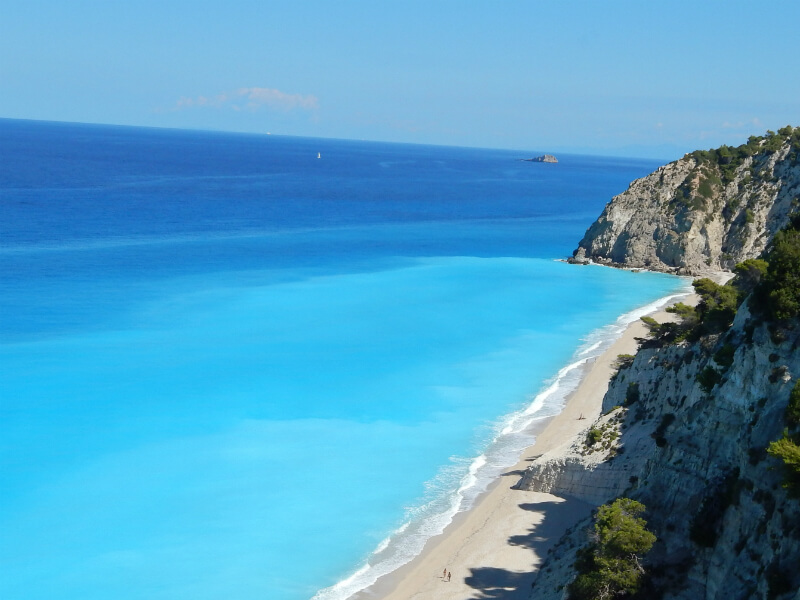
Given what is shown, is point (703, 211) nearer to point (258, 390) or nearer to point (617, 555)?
point (258, 390)

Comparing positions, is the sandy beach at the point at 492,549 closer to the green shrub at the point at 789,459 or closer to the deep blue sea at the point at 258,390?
the deep blue sea at the point at 258,390

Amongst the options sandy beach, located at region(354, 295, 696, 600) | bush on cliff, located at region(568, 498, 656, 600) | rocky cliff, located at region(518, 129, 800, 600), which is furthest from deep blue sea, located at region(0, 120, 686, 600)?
bush on cliff, located at region(568, 498, 656, 600)

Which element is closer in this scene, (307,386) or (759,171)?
(307,386)

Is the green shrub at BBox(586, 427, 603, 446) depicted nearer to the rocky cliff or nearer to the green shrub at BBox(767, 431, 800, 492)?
the rocky cliff

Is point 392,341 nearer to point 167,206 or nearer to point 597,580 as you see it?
point 597,580

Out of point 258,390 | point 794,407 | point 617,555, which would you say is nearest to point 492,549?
point 617,555

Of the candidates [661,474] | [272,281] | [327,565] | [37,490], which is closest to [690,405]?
[661,474]
